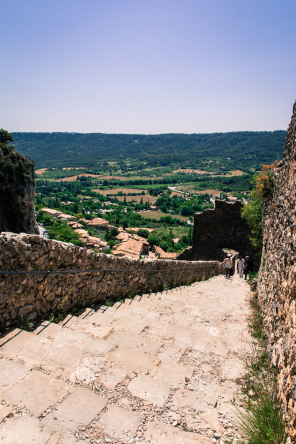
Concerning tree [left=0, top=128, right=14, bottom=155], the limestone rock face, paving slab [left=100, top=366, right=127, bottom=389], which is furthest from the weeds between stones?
tree [left=0, top=128, right=14, bottom=155]

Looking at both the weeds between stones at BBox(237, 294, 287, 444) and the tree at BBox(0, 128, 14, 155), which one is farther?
the tree at BBox(0, 128, 14, 155)

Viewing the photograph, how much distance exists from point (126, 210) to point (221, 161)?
94065mm

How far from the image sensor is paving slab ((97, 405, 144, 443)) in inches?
90.6

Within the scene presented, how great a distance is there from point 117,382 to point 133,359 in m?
0.46

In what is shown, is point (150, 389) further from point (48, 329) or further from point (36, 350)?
point (48, 329)

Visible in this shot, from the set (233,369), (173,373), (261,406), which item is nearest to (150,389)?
(173,373)

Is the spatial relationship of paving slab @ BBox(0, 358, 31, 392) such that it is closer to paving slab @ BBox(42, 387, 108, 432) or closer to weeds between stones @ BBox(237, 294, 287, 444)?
paving slab @ BBox(42, 387, 108, 432)

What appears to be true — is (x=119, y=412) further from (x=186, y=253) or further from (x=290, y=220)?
(x=186, y=253)

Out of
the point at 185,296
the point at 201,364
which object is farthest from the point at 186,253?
the point at 201,364

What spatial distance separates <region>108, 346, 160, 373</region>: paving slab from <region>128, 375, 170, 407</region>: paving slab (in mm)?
166

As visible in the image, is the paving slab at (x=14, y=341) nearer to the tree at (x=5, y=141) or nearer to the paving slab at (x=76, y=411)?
the paving slab at (x=76, y=411)

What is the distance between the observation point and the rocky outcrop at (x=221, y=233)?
1677 cm

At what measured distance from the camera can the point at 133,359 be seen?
11.1ft

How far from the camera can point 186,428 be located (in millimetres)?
2486
